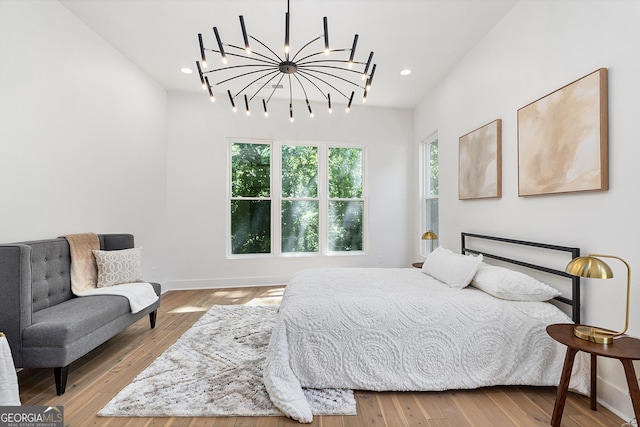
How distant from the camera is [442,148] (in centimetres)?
408

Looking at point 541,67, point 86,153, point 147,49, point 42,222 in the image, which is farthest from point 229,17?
point 541,67

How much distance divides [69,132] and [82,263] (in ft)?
4.09

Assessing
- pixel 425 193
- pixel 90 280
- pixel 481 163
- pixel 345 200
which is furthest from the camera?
pixel 345 200

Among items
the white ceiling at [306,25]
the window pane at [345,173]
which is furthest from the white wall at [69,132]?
the window pane at [345,173]

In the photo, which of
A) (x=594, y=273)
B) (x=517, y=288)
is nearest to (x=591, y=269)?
(x=594, y=273)

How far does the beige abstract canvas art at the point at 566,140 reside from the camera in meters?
1.85

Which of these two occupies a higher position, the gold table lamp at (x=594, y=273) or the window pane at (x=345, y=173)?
the window pane at (x=345, y=173)

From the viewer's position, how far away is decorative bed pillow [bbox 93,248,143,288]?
2.78 meters

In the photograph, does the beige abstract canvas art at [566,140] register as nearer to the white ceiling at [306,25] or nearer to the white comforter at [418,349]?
the white comforter at [418,349]

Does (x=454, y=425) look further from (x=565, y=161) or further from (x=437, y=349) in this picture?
(x=565, y=161)

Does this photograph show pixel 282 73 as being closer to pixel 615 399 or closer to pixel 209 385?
pixel 209 385

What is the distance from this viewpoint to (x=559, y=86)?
2.19m

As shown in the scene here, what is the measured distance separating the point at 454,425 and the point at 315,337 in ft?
3.00

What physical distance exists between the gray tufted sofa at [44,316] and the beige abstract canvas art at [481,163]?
11.6ft
